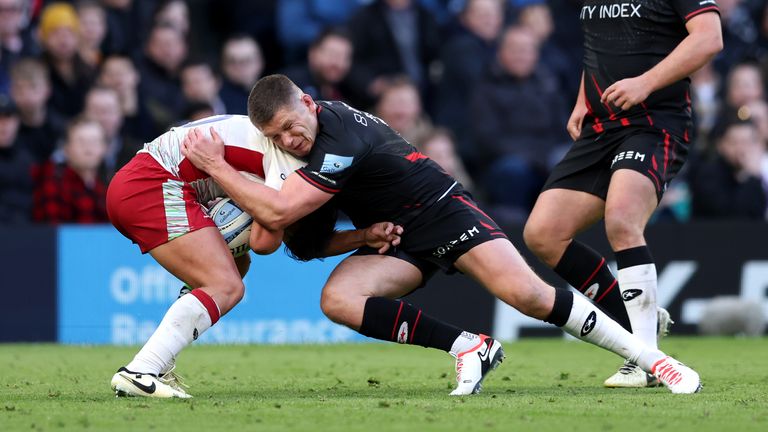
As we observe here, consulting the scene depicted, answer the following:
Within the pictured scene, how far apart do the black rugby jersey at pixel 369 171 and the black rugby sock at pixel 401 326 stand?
0.55m

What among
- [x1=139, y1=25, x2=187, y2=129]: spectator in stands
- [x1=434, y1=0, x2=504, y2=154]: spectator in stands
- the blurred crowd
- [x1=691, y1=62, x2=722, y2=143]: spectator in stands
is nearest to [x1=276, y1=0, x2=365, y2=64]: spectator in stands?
the blurred crowd

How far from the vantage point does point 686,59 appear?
7.26m

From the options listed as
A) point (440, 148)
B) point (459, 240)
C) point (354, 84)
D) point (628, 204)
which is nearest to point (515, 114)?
point (440, 148)

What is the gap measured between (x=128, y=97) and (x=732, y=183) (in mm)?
6349

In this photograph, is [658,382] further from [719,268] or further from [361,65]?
[361,65]

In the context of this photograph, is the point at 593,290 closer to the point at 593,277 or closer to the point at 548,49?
the point at 593,277

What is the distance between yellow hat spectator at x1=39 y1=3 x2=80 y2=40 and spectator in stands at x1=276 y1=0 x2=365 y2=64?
257 centimetres

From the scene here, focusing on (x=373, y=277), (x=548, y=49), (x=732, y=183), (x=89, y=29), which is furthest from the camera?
(x=548, y=49)

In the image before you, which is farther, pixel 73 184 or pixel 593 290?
pixel 73 184

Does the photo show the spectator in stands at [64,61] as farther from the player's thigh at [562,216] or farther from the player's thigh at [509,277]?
the player's thigh at [509,277]

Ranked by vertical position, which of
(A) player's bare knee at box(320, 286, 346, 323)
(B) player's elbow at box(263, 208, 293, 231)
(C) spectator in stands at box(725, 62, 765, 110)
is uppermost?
(C) spectator in stands at box(725, 62, 765, 110)

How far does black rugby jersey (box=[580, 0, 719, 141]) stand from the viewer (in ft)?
24.9

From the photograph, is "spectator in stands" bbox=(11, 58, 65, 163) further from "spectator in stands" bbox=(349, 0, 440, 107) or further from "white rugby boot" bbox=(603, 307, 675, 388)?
"white rugby boot" bbox=(603, 307, 675, 388)

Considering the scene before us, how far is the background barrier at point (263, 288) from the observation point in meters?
11.5
